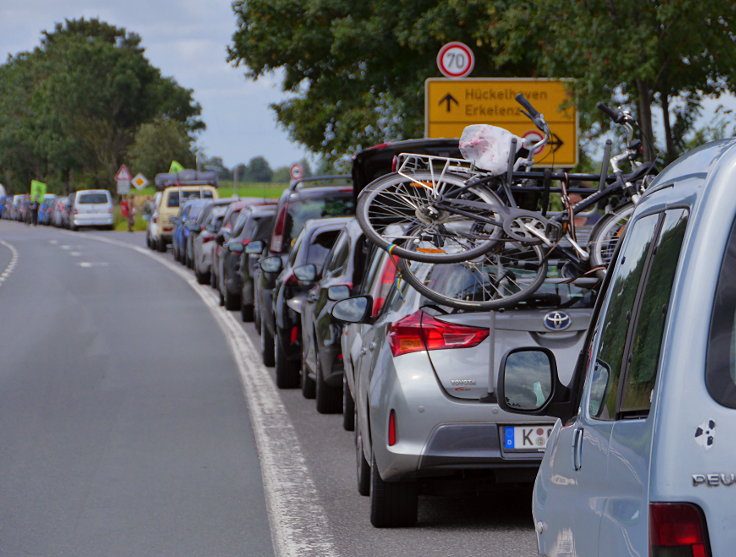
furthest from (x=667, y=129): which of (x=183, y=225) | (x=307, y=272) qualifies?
(x=183, y=225)

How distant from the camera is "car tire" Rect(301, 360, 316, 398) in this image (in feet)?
40.1

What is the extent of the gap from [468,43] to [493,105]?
1110 centimetres

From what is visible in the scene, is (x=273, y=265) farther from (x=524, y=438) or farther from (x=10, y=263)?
(x=10, y=263)

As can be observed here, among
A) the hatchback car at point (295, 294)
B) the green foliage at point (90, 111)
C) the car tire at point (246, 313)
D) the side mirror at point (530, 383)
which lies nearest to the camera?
the side mirror at point (530, 383)

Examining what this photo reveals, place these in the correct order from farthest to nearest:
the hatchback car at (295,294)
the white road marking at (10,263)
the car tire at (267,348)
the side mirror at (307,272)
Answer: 1. the white road marking at (10,263)
2. the car tire at (267,348)
3. the hatchback car at (295,294)
4. the side mirror at (307,272)

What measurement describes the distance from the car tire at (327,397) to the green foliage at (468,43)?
24.4 ft

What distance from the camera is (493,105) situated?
21406 mm

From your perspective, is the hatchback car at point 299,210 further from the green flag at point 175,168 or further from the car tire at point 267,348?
the green flag at point 175,168

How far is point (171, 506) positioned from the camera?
25.4 feet

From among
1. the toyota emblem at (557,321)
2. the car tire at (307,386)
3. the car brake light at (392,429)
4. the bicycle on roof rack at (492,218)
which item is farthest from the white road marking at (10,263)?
the toyota emblem at (557,321)

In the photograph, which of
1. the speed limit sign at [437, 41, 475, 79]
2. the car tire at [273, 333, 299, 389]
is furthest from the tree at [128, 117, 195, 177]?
the car tire at [273, 333, 299, 389]

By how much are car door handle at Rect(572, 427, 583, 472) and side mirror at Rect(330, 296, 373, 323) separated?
4.77m

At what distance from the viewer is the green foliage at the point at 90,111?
114 meters

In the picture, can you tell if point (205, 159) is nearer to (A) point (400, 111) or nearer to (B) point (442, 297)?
(A) point (400, 111)
